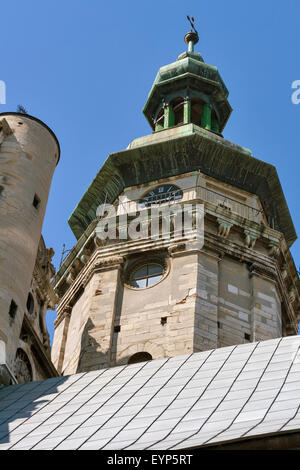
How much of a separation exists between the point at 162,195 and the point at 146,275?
342 cm

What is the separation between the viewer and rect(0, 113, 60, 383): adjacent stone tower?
92.3 feet

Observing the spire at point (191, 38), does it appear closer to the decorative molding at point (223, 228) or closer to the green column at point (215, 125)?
the green column at point (215, 125)

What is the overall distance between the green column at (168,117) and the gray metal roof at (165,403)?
651 inches

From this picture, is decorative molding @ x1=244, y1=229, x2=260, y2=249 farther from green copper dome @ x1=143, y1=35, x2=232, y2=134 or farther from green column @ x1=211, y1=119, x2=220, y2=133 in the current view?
green column @ x1=211, y1=119, x2=220, y2=133

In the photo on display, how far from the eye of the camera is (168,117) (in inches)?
1662

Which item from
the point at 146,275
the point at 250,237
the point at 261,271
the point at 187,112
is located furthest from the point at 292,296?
the point at 187,112

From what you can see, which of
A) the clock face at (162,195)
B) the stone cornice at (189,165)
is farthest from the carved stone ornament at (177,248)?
the stone cornice at (189,165)

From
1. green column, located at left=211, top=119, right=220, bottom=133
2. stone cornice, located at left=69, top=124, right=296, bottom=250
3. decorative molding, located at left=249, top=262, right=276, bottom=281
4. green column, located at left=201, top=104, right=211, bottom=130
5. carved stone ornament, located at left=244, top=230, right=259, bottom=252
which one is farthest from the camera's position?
green column, located at left=211, top=119, right=220, bottom=133

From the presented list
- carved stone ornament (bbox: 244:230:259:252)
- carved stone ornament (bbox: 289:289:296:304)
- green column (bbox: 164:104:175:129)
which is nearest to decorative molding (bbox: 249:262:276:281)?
carved stone ornament (bbox: 244:230:259:252)

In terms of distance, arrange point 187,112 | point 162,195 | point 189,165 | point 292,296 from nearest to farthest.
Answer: point 162,195
point 292,296
point 189,165
point 187,112

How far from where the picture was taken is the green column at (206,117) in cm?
4250

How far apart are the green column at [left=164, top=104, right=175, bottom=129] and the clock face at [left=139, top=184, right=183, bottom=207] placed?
4.73m

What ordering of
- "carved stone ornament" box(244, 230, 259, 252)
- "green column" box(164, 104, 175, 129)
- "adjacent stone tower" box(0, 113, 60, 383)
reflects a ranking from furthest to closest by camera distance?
"green column" box(164, 104, 175, 129)
"carved stone ornament" box(244, 230, 259, 252)
"adjacent stone tower" box(0, 113, 60, 383)

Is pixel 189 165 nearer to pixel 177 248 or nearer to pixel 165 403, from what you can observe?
pixel 177 248
